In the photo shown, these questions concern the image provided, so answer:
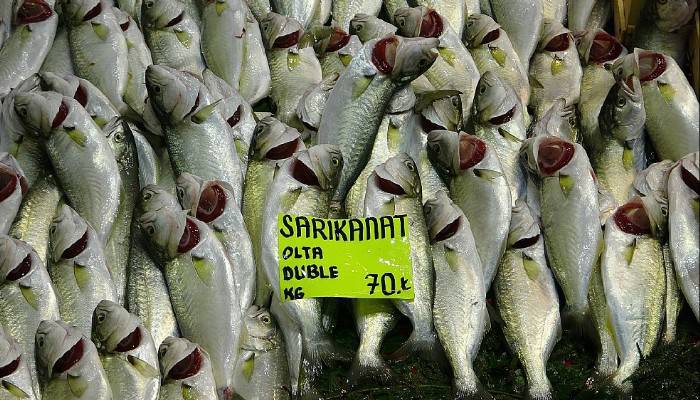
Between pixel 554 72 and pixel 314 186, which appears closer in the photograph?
pixel 314 186

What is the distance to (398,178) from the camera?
343cm

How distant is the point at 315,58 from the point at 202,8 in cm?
60

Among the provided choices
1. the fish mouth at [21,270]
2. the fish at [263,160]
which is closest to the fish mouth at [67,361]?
the fish mouth at [21,270]

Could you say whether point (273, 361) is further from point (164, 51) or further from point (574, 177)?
point (164, 51)

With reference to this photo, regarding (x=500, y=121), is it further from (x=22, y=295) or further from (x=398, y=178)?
(x=22, y=295)

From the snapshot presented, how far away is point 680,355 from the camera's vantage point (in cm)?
313

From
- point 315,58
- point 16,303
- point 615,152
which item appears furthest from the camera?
point 315,58

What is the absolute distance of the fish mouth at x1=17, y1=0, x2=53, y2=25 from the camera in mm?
4113

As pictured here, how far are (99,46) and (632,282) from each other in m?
2.37

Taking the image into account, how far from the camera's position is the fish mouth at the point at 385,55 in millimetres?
3654

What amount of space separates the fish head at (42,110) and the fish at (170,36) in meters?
0.69

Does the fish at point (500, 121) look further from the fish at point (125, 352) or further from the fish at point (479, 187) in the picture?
the fish at point (125, 352)

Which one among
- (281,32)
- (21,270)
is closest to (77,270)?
(21,270)

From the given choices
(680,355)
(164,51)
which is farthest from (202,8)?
(680,355)
